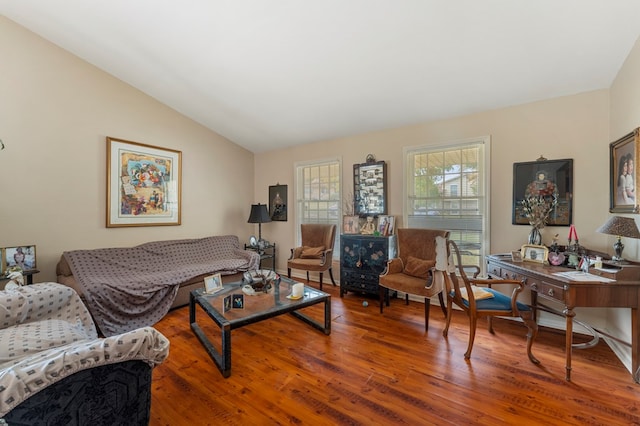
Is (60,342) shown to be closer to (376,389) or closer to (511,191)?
(376,389)

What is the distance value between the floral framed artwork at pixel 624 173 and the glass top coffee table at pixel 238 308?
259 centimetres

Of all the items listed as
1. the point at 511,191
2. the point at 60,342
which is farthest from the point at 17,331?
the point at 511,191

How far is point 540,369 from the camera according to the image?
2.10 meters

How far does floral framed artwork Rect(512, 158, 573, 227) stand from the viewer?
2762 millimetres

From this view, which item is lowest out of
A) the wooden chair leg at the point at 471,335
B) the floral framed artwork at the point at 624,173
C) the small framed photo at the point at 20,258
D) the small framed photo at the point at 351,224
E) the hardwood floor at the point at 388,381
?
the hardwood floor at the point at 388,381

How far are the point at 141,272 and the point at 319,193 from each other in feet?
9.15

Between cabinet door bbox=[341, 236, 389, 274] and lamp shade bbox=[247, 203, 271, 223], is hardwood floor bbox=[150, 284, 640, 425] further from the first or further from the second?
lamp shade bbox=[247, 203, 271, 223]

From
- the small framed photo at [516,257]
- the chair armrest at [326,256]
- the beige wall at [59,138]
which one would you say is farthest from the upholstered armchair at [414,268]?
the beige wall at [59,138]

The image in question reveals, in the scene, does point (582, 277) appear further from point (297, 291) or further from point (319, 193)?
point (319, 193)

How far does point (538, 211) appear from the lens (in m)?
2.79

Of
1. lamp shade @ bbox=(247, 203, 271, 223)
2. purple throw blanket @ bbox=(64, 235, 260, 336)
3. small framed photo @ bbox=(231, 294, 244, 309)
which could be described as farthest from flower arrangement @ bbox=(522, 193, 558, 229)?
lamp shade @ bbox=(247, 203, 271, 223)

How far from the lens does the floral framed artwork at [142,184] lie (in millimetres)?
3594

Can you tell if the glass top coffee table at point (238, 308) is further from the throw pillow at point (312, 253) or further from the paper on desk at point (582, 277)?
the paper on desk at point (582, 277)

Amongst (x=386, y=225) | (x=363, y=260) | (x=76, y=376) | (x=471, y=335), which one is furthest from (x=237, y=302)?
(x=386, y=225)
